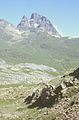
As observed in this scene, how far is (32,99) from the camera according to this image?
60.6 meters

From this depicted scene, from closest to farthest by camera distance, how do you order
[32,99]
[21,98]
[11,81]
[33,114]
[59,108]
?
[59,108]
[33,114]
[32,99]
[21,98]
[11,81]

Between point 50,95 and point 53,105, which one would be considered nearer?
point 53,105

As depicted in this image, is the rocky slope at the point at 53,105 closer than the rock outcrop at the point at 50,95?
Yes

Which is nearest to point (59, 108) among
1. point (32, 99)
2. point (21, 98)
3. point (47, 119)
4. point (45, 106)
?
point (47, 119)

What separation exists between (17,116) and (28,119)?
11.8 ft

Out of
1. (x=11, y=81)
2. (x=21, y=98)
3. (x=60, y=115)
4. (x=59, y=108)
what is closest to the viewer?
(x=60, y=115)

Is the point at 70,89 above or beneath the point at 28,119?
above

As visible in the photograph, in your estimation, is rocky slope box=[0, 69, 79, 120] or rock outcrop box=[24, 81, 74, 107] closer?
rocky slope box=[0, 69, 79, 120]

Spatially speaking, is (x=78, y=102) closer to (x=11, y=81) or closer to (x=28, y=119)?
(x=28, y=119)

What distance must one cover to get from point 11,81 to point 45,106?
423 feet

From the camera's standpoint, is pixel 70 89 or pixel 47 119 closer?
pixel 47 119

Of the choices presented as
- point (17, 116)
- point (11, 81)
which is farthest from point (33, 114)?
point (11, 81)

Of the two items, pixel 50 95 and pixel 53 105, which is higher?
Result: pixel 50 95

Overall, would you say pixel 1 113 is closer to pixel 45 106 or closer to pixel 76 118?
pixel 45 106
